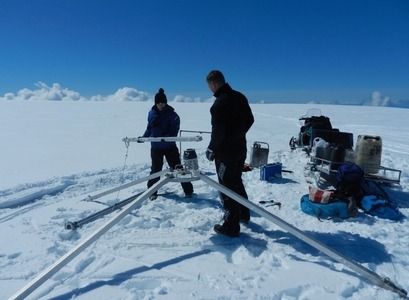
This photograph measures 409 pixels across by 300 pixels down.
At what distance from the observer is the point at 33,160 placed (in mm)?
8195

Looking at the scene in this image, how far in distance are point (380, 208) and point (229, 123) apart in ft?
8.54

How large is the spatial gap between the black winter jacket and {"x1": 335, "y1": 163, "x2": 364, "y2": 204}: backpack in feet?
6.67

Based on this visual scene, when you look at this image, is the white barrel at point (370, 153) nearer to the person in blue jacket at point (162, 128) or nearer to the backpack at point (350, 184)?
the backpack at point (350, 184)

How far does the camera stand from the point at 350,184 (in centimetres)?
461

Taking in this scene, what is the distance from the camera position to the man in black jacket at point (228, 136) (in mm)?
3238

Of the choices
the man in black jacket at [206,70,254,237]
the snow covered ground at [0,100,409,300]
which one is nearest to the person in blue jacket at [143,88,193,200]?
the snow covered ground at [0,100,409,300]

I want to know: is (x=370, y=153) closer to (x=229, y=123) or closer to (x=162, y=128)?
(x=229, y=123)

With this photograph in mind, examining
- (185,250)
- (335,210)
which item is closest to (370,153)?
(335,210)

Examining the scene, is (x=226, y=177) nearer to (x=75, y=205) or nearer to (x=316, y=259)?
(x=316, y=259)

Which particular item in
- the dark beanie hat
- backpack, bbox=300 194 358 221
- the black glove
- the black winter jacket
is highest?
the dark beanie hat

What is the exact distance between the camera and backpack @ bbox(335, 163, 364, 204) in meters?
4.54

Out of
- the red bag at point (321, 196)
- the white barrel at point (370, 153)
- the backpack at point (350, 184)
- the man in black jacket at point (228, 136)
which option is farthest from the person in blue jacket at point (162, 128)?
the white barrel at point (370, 153)

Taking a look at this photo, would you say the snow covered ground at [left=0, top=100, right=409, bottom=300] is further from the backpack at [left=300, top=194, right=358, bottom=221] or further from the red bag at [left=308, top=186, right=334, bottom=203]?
the red bag at [left=308, top=186, right=334, bottom=203]

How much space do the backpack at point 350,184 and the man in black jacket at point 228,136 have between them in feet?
6.37
